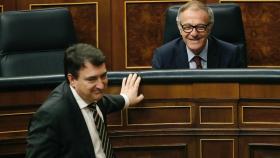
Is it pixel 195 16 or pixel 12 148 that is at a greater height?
pixel 195 16

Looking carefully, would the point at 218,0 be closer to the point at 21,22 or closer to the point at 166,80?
the point at 21,22

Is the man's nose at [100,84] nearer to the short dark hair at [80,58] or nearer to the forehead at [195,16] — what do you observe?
the short dark hair at [80,58]

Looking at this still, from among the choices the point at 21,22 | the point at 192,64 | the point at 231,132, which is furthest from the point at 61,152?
the point at 21,22

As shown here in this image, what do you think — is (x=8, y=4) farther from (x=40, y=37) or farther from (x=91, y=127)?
(x=91, y=127)

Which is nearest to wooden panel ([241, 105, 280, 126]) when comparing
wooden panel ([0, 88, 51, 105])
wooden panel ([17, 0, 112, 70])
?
wooden panel ([0, 88, 51, 105])

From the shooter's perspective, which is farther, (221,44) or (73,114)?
(221,44)

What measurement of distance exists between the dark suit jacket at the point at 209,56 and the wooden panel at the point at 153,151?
41 cm

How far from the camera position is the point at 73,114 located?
1.84 meters

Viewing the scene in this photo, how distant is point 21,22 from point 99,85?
103 centimetres

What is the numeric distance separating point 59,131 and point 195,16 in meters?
0.88

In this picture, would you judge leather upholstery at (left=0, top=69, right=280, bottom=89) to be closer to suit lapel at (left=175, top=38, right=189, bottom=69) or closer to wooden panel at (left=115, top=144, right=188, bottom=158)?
wooden panel at (left=115, top=144, right=188, bottom=158)

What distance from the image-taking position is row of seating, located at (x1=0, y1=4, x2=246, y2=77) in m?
2.71

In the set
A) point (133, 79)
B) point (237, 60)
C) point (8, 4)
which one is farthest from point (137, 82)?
point (8, 4)

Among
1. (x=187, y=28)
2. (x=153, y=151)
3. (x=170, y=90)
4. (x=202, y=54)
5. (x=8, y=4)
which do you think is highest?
(x=8, y=4)
